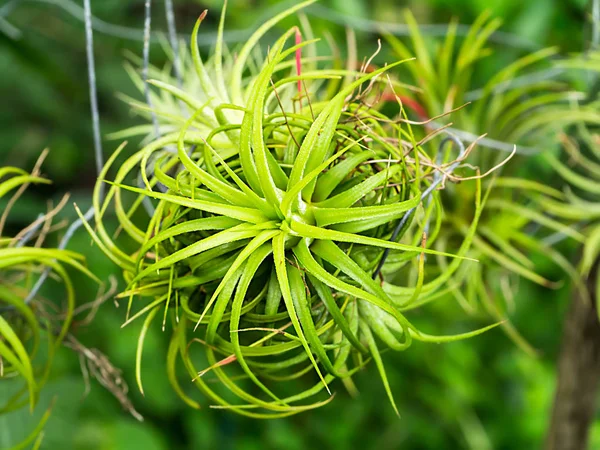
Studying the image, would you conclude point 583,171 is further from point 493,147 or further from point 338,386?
point 338,386

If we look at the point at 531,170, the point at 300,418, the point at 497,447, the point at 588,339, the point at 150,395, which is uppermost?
the point at 531,170

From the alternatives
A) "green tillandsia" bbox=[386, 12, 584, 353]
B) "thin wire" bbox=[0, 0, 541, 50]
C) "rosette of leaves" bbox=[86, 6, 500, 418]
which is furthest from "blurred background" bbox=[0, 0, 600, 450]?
"rosette of leaves" bbox=[86, 6, 500, 418]

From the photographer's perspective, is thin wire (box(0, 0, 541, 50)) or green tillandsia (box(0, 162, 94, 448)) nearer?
green tillandsia (box(0, 162, 94, 448))

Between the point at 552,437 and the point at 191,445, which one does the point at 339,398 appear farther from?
the point at 552,437

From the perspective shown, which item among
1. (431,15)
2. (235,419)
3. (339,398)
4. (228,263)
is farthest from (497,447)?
(228,263)

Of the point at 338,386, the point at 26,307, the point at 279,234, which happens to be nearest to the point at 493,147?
the point at 279,234

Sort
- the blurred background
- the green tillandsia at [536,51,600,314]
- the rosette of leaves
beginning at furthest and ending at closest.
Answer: the blurred background → the green tillandsia at [536,51,600,314] → the rosette of leaves

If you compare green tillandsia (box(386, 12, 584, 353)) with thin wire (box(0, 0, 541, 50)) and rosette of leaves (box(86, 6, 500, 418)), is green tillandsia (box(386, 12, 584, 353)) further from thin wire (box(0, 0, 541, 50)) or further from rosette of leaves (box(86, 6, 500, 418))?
rosette of leaves (box(86, 6, 500, 418))

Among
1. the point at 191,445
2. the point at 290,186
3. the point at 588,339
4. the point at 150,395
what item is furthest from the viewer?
the point at 191,445
